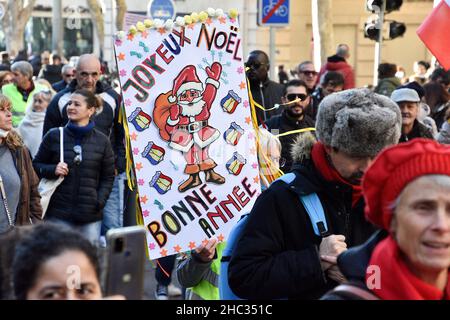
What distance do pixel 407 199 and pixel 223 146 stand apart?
103 inches

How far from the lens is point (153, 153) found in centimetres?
521

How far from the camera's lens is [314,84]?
13164 millimetres

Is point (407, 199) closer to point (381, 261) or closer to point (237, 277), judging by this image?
point (381, 261)

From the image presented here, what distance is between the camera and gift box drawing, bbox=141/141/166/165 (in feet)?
17.1

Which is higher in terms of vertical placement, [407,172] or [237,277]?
[407,172]

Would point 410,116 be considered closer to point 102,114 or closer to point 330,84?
point 102,114

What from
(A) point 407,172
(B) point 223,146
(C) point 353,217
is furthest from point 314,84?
(A) point 407,172

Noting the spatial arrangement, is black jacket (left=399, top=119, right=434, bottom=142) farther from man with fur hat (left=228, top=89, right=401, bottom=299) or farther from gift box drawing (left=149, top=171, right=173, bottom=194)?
man with fur hat (left=228, top=89, right=401, bottom=299)

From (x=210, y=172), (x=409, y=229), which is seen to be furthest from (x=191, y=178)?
(x=409, y=229)

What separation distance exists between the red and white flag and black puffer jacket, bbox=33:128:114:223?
2.59 meters

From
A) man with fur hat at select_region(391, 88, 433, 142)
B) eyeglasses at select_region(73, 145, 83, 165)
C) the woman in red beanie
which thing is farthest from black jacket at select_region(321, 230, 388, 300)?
eyeglasses at select_region(73, 145, 83, 165)

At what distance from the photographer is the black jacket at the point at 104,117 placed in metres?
8.87

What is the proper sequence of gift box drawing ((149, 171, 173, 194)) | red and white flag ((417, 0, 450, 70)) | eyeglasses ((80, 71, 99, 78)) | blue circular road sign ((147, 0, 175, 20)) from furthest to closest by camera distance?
blue circular road sign ((147, 0, 175, 20))
eyeglasses ((80, 71, 99, 78))
red and white flag ((417, 0, 450, 70))
gift box drawing ((149, 171, 173, 194))
